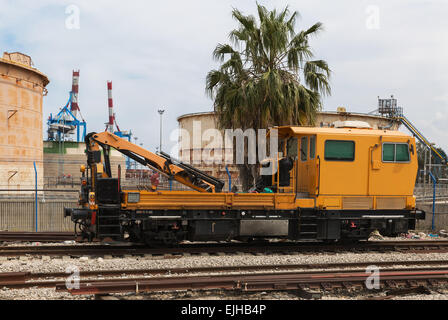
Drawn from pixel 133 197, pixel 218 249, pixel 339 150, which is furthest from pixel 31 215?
pixel 339 150

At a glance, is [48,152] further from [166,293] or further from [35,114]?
[166,293]

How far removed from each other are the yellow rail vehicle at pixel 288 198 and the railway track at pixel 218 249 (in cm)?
37

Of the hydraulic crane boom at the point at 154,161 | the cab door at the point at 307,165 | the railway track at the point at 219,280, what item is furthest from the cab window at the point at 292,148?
the railway track at the point at 219,280

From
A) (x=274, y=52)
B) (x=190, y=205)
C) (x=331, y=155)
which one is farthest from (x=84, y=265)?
(x=274, y=52)

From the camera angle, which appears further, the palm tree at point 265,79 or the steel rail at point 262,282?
the palm tree at point 265,79

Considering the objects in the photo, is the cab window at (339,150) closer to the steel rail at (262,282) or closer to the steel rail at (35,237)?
the steel rail at (262,282)

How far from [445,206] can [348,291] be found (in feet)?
34.4

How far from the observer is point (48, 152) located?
5928cm

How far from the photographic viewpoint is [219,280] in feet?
22.7

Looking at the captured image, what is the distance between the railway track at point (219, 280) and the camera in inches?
264

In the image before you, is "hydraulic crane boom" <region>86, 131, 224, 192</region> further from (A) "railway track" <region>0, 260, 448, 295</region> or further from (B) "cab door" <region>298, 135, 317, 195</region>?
(A) "railway track" <region>0, 260, 448, 295</region>

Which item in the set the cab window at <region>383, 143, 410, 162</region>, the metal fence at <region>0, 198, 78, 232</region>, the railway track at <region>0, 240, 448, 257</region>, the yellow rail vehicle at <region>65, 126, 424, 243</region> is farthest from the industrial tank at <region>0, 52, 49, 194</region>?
the cab window at <region>383, 143, 410, 162</region>

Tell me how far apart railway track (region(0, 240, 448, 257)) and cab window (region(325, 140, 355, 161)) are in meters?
2.55

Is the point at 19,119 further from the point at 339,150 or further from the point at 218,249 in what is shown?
the point at 339,150
